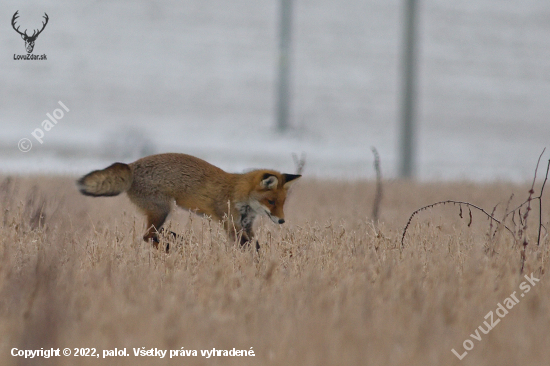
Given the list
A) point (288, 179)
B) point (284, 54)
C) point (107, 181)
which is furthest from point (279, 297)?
point (284, 54)

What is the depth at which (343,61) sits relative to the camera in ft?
127

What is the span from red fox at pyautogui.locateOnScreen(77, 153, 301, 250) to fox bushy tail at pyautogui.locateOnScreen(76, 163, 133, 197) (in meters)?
0.01

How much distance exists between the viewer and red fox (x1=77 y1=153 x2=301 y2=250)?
666cm

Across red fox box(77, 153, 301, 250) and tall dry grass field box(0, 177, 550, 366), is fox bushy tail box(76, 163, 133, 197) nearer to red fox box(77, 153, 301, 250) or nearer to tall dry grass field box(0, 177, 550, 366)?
red fox box(77, 153, 301, 250)

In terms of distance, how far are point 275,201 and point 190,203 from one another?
2.82ft

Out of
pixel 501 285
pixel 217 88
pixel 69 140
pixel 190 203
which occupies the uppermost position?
pixel 217 88

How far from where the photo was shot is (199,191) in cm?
679

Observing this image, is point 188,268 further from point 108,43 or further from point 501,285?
point 108,43

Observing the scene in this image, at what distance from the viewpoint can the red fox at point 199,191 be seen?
21.8ft

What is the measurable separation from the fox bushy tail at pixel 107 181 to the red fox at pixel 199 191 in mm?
15

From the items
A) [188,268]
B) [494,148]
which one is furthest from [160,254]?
[494,148]
